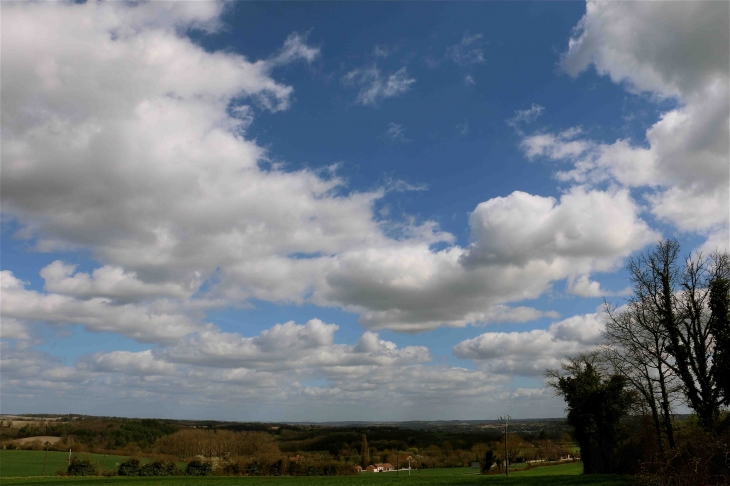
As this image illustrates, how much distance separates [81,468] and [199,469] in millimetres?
13479

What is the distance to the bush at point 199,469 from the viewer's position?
62.4m

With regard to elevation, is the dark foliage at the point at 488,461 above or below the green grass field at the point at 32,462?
below

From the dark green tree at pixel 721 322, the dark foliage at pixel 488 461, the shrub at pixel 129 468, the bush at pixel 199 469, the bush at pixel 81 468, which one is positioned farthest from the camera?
the dark foliage at pixel 488 461

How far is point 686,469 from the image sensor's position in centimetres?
1052

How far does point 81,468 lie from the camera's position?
61125 mm

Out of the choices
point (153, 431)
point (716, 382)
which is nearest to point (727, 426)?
point (716, 382)

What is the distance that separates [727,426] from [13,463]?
84.6 m

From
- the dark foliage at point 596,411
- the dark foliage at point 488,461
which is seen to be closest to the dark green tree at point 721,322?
the dark foliage at point 596,411

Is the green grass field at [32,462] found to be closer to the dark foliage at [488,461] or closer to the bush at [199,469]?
the bush at [199,469]

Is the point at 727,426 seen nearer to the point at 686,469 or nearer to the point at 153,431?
the point at 686,469

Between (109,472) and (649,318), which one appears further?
(109,472)

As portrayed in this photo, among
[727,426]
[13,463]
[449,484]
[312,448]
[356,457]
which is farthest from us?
[312,448]

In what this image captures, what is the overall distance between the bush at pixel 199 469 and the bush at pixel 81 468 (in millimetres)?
10576

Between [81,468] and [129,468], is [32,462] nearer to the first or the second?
[81,468]
